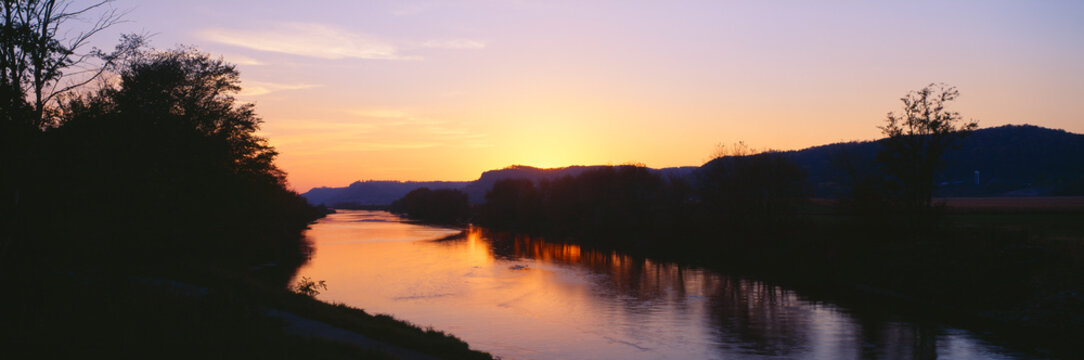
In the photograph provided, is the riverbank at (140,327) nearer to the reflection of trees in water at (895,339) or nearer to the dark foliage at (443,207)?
the reflection of trees in water at (895,339)

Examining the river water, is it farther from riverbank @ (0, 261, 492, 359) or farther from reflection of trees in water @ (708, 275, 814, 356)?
riverbank @ (0, 261, 492, 359)

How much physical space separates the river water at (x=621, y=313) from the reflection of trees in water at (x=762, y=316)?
69mm

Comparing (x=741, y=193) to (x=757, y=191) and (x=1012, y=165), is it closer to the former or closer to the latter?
(x=757, y=191)

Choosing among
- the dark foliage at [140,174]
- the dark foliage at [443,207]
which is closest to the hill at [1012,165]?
the dark foliage at [443,207]

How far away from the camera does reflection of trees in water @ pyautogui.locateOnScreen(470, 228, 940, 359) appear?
26.9 metres

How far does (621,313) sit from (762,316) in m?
7.46

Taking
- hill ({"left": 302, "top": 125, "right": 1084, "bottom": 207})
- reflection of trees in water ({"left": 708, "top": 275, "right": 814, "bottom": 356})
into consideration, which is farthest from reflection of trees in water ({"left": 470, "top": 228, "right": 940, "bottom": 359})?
hill ({"left": 302, "top": 125, "right": 1084, "bottom": 207})

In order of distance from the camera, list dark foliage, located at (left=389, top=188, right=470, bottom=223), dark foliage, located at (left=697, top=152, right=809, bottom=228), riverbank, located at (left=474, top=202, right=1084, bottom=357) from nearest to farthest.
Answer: riverbank, located at (left=474, top=202, right=1084, bottom=357), dark foliage, located at (left=697, top=152, right=809, bottom=228), dark foliage, located at (left=389, top=188, right=470, bottom=223)

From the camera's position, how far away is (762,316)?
1324 inches

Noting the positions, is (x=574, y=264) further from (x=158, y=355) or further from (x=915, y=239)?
(x=158, y=355)

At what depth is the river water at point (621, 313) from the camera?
26.5m

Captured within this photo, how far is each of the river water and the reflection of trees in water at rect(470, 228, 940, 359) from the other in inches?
2.7

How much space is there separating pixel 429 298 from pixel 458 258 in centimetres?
2449

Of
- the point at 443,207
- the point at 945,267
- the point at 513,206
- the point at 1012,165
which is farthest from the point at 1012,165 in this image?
the point at 443,207
